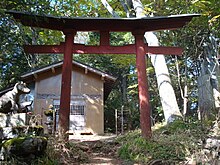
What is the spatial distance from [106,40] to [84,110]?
281 inches

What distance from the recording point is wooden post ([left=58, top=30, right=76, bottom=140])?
19.2 feet

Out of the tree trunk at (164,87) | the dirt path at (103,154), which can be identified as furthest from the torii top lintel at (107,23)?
the dirt path at (103,154)

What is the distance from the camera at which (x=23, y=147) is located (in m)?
4.00

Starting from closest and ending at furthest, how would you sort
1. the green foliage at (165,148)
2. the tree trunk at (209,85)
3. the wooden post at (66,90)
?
the green foliage at (165,148) < the wooden post at (66,90) < the tree trunk at (209,85)

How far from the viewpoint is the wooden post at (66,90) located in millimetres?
5840

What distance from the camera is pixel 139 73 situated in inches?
247

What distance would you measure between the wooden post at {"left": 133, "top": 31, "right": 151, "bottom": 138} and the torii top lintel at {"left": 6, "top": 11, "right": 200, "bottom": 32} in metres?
0.31


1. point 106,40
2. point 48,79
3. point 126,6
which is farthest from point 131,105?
point 106,40

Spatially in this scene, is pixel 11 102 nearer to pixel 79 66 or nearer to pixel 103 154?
pixel 103 154

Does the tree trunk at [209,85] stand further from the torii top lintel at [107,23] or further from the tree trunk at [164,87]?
the torii top lintel at [107,23]

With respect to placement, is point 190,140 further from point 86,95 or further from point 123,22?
point 86,95

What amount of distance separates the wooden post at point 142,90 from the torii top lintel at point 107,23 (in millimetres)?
310

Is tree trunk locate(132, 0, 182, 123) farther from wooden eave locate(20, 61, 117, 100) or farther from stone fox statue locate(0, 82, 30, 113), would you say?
stone fox statue locate(0, 82, 30, 113)

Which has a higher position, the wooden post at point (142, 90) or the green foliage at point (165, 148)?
the wooden post at point (142, 90)
